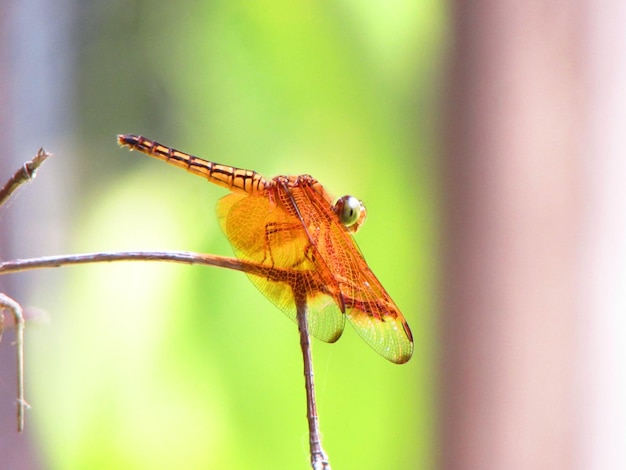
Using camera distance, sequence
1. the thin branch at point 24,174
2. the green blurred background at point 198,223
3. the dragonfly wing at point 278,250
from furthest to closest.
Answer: the green blurred background at point 198,223 < the dragonfly wing at point 278,250 < the thin branch at point 24,174

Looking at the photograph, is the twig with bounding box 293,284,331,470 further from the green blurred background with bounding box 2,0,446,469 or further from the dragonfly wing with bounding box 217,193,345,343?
the green blurred background with bounding box 2,0,446,469

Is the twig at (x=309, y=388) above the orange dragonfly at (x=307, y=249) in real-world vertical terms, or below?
below

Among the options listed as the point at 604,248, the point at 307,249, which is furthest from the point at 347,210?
the point at 604,248

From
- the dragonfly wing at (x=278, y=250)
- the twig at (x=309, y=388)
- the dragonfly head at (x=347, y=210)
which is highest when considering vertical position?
the dragonfly head at (x=347, y=210)

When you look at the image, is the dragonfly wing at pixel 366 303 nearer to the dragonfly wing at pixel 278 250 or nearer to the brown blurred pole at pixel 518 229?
the dragonfly wing at pixel 278 250

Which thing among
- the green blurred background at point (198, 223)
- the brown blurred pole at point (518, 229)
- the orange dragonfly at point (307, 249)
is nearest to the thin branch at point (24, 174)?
the orange dragonfly at point (307, 249)

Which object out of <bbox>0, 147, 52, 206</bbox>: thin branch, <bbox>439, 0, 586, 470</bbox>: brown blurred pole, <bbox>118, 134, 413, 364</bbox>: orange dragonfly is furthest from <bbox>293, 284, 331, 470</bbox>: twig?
<bbox>439, 0, 586, 470</bbox>: brown blurred pole

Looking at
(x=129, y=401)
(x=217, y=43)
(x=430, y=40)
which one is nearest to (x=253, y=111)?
(x=217, y=43)

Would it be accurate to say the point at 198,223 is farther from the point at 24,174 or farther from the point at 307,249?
the point at 24,174
